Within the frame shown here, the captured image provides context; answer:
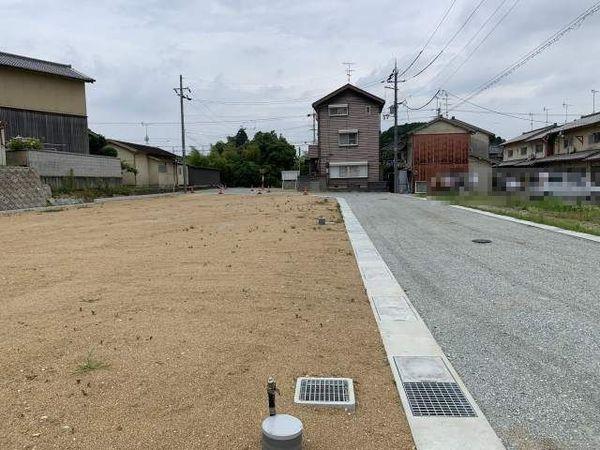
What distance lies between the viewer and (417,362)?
3.76 m

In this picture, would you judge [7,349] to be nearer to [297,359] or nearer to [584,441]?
[297,359]

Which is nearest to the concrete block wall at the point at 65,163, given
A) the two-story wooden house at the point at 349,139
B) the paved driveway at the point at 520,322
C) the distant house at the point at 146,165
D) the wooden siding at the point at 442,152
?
the distant house at the point at 146,165

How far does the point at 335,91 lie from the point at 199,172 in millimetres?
18066

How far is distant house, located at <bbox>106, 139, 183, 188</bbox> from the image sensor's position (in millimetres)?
38594

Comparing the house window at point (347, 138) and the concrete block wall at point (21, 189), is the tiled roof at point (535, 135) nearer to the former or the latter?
the house window at point (347, 138)

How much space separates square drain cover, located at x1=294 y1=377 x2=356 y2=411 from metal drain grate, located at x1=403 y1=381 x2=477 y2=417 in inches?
15.6

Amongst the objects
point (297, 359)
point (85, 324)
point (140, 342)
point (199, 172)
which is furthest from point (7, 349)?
point (199, 172)

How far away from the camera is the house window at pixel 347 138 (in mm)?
38781

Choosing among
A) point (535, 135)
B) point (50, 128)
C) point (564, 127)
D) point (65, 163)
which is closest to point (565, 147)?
point (564, 127)

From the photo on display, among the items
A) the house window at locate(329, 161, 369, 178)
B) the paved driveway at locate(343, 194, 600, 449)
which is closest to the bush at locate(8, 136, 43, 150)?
the paved driveway at locate(343, 194, 600, 449)

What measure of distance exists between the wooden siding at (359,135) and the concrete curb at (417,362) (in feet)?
106

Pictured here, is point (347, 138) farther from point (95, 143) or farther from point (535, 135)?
point (95, 143)

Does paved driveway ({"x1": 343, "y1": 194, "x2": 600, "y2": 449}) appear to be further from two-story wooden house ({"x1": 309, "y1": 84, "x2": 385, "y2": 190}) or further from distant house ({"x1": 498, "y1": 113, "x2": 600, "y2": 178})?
two-story wooden house ({"x1": 309, "y1": 84, "x2": 385, "y2": 190})

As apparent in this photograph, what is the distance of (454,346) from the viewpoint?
4.12 meters
